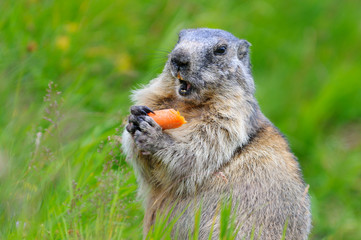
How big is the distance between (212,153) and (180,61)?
2.41 feet

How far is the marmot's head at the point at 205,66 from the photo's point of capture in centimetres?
429

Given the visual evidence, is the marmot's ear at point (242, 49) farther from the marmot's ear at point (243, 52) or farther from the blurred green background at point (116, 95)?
the blurred green background at point (116, 95)

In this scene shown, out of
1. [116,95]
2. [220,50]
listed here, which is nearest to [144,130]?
[220,50]

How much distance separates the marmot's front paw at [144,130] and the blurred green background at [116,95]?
0.77ft

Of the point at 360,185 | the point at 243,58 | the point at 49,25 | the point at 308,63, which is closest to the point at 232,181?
the point at 243,58

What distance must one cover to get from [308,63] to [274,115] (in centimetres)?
130

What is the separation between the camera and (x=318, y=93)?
900 cm

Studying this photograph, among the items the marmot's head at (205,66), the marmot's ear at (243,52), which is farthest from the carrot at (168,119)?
the marmot's ear at (243,52)

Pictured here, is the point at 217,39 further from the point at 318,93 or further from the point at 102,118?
the point at 318,93

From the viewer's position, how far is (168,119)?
405 centimetres

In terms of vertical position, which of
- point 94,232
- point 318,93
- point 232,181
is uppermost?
point 318,93

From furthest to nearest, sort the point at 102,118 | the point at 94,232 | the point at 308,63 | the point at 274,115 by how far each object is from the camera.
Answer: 1. the point at 308,63
2. the point at 274,115
3. the point at 102,118
4. the point at 94,232

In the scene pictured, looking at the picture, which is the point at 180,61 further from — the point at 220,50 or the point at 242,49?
the point at 242,49

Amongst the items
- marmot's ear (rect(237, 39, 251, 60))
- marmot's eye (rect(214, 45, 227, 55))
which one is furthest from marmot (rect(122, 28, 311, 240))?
marmot's ear (rect(237, 39, 251, 60))
